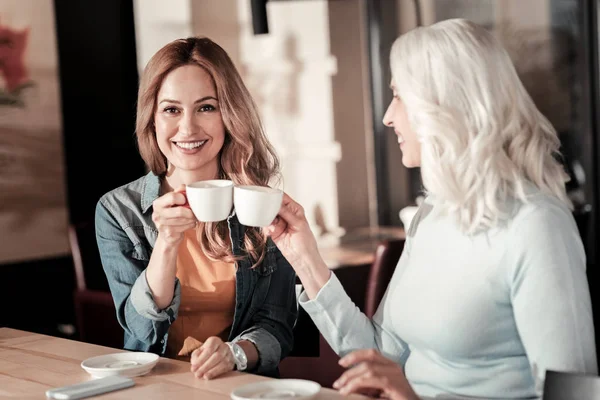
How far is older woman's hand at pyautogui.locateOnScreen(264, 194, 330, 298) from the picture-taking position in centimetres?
198

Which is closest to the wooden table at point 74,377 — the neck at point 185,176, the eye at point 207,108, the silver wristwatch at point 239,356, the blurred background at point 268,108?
the silver wristwatch at point 239,356

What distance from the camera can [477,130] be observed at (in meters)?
1.69

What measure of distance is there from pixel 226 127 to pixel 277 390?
911 mm

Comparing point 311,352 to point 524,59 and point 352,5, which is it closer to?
point 524,59

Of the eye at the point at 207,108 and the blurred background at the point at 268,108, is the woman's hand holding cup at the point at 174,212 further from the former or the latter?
the blurred background at the point at 268,108

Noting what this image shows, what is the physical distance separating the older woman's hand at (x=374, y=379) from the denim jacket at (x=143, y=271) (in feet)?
1.95

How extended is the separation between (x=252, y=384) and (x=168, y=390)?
17 cm

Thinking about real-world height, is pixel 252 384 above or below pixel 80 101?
below

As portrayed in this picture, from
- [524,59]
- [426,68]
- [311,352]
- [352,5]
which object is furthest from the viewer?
[352,5]

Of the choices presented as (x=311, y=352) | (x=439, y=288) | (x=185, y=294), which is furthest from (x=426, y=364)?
(x=311, y=352)

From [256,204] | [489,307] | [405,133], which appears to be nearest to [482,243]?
[489,307]

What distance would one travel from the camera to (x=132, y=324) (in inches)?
84.7

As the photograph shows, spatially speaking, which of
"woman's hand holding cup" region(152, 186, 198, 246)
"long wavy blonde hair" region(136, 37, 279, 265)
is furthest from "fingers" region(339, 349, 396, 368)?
"long wavy blonde hair" region(136, 37, 279, 265)

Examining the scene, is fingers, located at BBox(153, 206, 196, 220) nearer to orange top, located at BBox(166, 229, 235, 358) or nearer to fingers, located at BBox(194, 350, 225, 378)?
fingers, located at BBox(194, 350, 225, 378)
